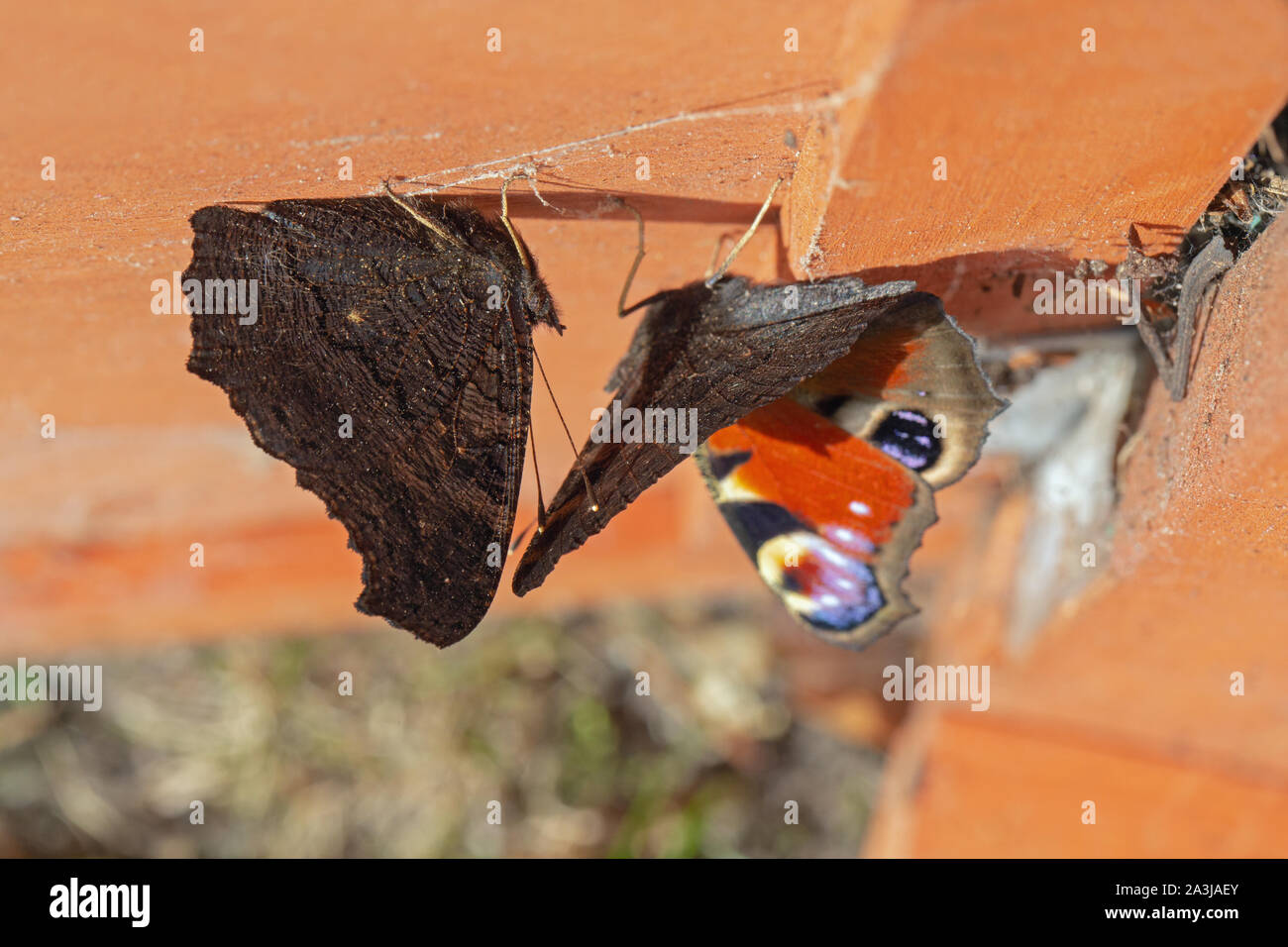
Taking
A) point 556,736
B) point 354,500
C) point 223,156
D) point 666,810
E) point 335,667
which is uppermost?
point 223,156

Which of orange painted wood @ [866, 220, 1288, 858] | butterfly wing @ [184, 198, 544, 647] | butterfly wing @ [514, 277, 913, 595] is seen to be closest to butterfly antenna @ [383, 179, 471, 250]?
butterfly wing @ [184, 198, 544, 647]

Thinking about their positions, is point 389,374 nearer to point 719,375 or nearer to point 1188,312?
point 719,375

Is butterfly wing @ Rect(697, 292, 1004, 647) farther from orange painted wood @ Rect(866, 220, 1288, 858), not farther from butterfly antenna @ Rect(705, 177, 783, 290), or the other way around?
orange painted wood @ Rect(866, 220, 1288, 858)

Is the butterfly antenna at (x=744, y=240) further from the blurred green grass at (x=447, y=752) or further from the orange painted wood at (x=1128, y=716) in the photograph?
the blurred green grass at (x=447, y=752)

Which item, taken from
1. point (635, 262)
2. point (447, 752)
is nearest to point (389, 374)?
point (635, 262)

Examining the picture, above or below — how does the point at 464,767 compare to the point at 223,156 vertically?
below

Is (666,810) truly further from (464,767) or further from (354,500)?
(354,500)

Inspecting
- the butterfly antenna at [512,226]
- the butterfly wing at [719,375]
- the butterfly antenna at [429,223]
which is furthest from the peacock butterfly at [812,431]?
the butterfly antenna at [429,223]

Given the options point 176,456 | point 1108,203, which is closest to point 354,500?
point 1108,203
